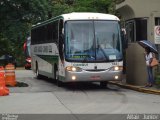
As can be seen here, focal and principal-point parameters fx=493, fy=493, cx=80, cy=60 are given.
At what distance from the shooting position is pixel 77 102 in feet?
54.5

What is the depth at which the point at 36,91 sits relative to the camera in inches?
829

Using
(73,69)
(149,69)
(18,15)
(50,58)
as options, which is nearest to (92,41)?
(73,69)

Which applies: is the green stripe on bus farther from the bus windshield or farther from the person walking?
the person walking

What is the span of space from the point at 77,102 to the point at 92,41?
195 inches

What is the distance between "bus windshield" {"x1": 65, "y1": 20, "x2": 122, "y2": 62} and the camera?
68.2 ft

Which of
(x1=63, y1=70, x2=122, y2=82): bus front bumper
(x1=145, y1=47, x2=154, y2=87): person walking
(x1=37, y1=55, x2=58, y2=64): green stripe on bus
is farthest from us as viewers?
(x1=37, y1=55, x2=58, y2=64): green stripe on bus

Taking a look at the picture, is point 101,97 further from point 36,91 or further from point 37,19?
point 37,19

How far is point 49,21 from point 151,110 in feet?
39.0

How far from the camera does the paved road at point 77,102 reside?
1440 cm

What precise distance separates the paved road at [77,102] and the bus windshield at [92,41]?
151 centimetres

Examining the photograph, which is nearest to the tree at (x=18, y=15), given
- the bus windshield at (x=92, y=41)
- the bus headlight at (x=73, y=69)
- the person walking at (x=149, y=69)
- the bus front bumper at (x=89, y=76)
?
the bus windshield at (x=92, y=41)

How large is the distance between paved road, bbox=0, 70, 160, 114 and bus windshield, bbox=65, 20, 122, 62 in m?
1.51

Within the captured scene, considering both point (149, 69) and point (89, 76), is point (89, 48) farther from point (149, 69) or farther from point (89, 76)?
point (149, 69)

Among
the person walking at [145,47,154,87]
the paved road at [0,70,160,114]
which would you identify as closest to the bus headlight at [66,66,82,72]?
the paved road at [0,70,160,114]
